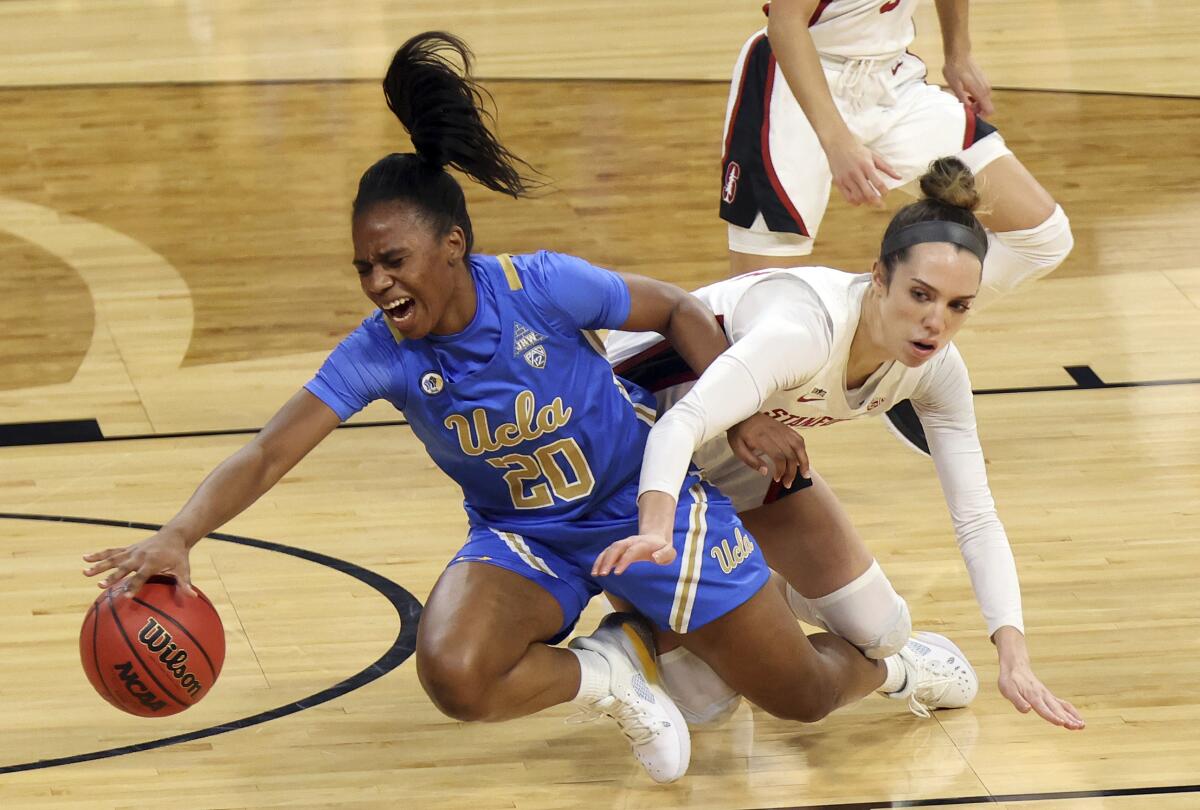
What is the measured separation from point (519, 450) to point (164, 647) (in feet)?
2.24

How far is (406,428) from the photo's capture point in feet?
16.9

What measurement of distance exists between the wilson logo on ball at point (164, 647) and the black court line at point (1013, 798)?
1075 millimetres

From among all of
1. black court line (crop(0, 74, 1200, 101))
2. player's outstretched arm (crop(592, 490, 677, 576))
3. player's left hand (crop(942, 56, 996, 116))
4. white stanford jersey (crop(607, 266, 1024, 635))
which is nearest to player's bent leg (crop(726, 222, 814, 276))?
player's left hand (crop(942, 56, 996, 116))

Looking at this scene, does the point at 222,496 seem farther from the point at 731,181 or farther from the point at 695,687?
the point at 731,181

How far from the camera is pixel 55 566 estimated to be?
425 cm

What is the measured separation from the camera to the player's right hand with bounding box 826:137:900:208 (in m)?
3.87

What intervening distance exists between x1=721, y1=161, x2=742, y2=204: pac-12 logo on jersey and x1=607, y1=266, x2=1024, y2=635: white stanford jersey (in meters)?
0.85

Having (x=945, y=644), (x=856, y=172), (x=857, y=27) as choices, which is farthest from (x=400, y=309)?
(x=857, y=27)

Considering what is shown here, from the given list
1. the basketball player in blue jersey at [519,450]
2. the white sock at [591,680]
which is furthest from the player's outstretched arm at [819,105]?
the white sock at [591,680]

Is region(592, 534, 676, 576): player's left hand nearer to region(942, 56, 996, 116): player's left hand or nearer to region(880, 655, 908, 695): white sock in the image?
region(880, 655, 908, 695): white sock

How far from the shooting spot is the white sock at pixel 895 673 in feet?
11.7

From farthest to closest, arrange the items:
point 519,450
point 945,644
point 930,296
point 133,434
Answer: point 133,434
point 945,644
point 519,450
point 930,296

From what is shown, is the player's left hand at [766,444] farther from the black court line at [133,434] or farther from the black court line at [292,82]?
the black court line at [292,82]

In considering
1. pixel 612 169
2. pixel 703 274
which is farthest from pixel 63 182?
pixel 703 274
